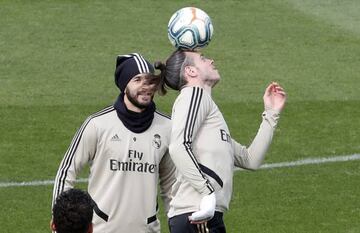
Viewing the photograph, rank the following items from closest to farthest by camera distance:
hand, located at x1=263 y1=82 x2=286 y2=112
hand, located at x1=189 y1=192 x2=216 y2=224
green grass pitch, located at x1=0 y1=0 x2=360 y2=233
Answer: hand, located at x1=189 y1=192 x2=216 y2=224 → hand, located at x1=263 y1=82 x2=286 y2=112 → green grass pitch, located at x1=0 y1=0 x2=360 y2=233

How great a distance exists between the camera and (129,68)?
27.3 ft

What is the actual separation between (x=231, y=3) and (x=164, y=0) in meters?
1.07

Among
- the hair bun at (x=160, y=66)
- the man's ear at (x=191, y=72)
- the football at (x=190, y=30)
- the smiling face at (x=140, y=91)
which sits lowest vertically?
the smiling face at (x=140, y=91)

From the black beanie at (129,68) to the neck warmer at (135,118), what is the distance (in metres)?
0.17

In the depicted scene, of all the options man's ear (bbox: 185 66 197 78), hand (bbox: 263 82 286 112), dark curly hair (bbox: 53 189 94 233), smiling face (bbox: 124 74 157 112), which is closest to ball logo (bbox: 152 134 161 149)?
smiling face (bbox: 124 74 157 112)

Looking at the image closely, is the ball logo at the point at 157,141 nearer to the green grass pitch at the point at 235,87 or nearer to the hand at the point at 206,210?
the hand at the point at 206,210

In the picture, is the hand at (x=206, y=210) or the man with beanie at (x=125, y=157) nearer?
the hand at (x=206, y=210)

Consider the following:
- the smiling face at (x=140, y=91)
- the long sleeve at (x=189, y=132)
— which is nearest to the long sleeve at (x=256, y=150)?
the long sleeve at (x=189, y=132)

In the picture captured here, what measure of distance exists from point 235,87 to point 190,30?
22.8 feet

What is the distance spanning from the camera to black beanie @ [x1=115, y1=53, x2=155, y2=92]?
8.28 meters

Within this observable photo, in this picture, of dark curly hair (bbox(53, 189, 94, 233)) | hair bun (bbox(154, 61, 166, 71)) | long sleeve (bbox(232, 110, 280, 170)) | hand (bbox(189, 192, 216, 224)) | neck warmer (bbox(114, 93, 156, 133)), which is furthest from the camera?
long sleeve (bbox(232, 110, 280, 170))

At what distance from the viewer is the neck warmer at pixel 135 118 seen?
27.0ft

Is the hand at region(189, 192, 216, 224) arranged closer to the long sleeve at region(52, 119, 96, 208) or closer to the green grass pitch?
the long sleeve at region(52, 119, 96, 208)

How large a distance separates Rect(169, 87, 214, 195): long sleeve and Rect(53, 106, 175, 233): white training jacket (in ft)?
0.91
